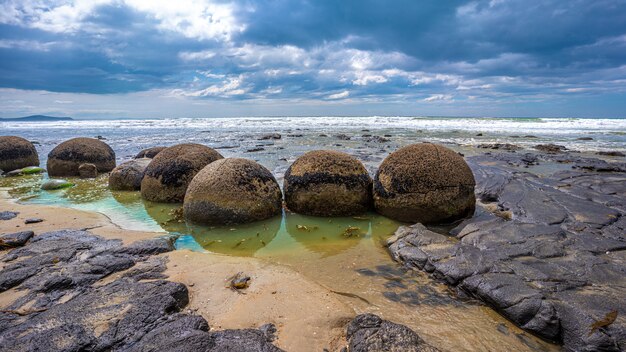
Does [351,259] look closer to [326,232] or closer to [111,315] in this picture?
[326,232]

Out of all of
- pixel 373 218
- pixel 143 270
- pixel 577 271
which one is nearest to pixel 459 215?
pixel 373 218

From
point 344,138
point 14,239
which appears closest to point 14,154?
point 14,239

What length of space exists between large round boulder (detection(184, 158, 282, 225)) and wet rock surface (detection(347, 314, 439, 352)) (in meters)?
3.51

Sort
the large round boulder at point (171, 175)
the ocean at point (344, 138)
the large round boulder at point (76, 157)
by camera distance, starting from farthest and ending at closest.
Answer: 1. the ocean at point (344, 138)
2. the large round boulder at point (76, 157)
3. the large round boulder at point (171, 175)

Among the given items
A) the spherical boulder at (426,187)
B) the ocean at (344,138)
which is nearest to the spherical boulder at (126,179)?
the spherical boulder at (426,187)

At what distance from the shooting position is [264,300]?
352cm

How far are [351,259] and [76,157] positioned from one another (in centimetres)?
1089

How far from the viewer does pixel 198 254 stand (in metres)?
4.79

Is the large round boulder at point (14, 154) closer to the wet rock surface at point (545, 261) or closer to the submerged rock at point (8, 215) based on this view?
the submerged rock at point (8, 215)

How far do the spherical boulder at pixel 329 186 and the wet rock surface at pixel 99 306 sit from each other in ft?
8.79

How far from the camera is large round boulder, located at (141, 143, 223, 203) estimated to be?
24.7 ft

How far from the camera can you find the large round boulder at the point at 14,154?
12711 mm

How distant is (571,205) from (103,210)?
30.5 feet

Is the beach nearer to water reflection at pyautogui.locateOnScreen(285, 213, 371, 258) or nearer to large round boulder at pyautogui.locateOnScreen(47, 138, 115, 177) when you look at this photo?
water reflection at pyautogui.locateOnScreen(285, 213, 371, 258)
